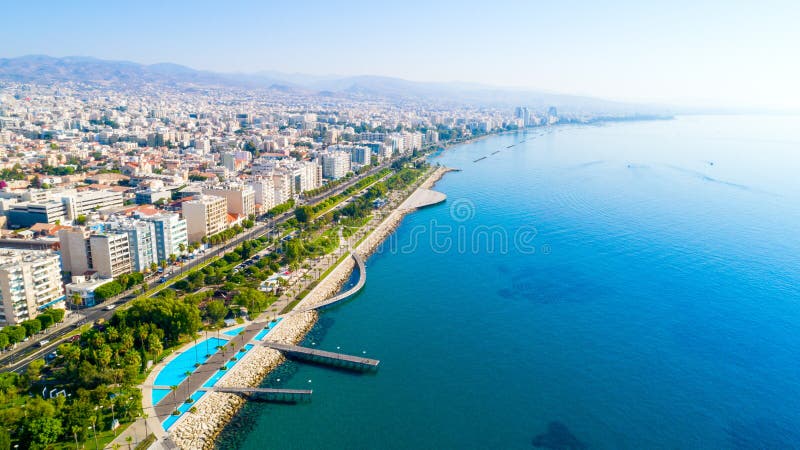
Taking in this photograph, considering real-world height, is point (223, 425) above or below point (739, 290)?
below

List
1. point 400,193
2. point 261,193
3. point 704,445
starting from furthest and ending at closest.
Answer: point 400,193 < point 261,193 < point 704,445

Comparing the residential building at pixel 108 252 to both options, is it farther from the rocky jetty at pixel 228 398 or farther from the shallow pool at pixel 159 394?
the shallow pool at pixel 159 394

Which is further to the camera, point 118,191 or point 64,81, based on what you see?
point 64,81

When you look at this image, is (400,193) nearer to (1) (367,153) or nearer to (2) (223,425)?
(1) (367,153)

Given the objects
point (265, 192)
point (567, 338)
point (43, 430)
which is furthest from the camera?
point (265, 192)

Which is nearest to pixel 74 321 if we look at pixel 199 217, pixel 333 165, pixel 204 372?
pixel 204 372

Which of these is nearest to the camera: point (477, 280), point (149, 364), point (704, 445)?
point (704, 445)

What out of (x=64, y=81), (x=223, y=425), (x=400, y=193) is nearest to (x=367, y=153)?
(x=400, y=193)

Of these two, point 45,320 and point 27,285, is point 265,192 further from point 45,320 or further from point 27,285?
point 45,320
